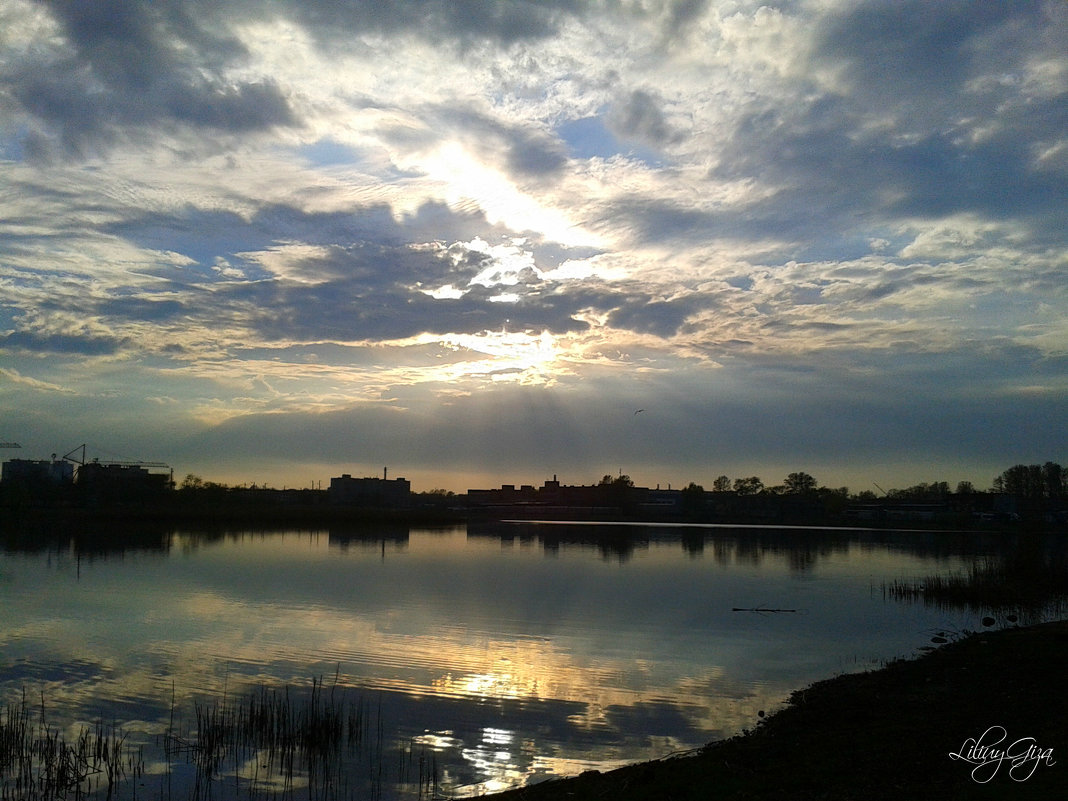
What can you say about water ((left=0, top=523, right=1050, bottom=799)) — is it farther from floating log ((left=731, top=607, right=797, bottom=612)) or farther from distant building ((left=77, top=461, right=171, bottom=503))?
distant building ((left=77, top=461, right=171, bottom=503))

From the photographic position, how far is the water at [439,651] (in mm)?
16906

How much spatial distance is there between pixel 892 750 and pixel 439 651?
661 inches

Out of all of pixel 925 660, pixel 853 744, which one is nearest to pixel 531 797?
pixel 853 744

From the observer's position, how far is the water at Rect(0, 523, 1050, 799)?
1691 cm

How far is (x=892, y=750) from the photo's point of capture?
542 inches

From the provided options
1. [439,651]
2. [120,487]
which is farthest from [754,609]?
[120,487]

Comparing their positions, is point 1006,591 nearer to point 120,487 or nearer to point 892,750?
point 892,750

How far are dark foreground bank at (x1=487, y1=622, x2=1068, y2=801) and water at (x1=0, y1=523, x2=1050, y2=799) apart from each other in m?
2.06

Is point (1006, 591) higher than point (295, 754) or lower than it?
higher

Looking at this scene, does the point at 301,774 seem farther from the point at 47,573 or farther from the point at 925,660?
the point at 47,573

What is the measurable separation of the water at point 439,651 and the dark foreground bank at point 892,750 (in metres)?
2.06

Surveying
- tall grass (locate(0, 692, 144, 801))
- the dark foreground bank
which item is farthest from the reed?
tall grass (locate(0, 692, 144, 801))

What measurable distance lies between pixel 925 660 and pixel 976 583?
24.1 meters

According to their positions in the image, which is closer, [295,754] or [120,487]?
[295,754]
